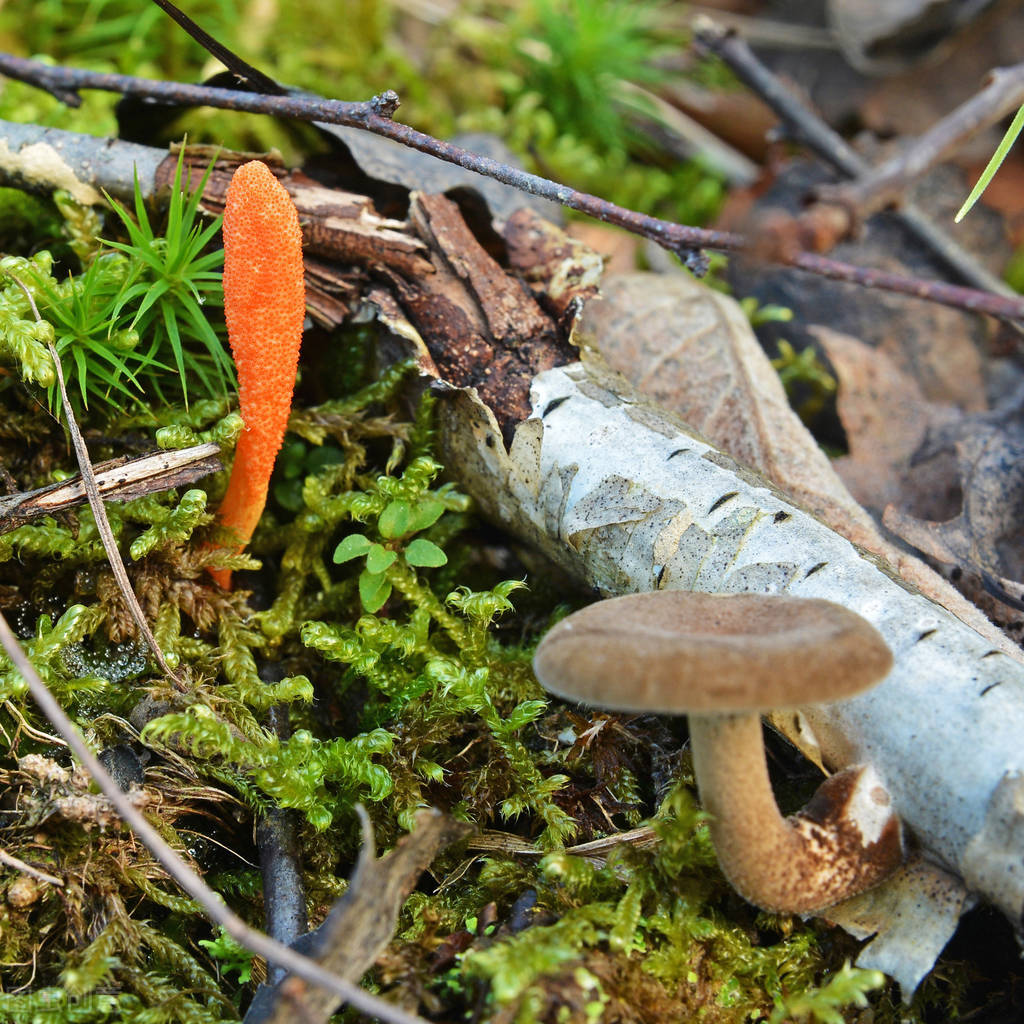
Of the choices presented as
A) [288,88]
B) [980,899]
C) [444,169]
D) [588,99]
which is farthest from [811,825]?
[588,99]

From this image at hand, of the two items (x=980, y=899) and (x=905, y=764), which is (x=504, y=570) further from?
(x=980, y=899)

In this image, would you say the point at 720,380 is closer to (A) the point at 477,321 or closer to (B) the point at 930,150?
(A) the point at 477,321

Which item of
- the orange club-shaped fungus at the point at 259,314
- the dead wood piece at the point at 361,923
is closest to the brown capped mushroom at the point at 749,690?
the dead wood piece at the point at 361,923

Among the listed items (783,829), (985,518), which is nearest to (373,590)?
(783,829)

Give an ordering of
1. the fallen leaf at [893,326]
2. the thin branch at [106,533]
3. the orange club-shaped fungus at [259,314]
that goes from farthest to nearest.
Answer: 1. the fallen leaf at [893,326]
2. the thin branch at [106,533]
3. the orange club-shaped fungus at [259,314]

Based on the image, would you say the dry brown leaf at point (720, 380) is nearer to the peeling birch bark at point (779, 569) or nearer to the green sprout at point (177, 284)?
the peeling birch bark at point (779, 569)

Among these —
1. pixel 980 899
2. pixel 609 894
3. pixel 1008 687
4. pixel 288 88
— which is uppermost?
pixel 288 88
